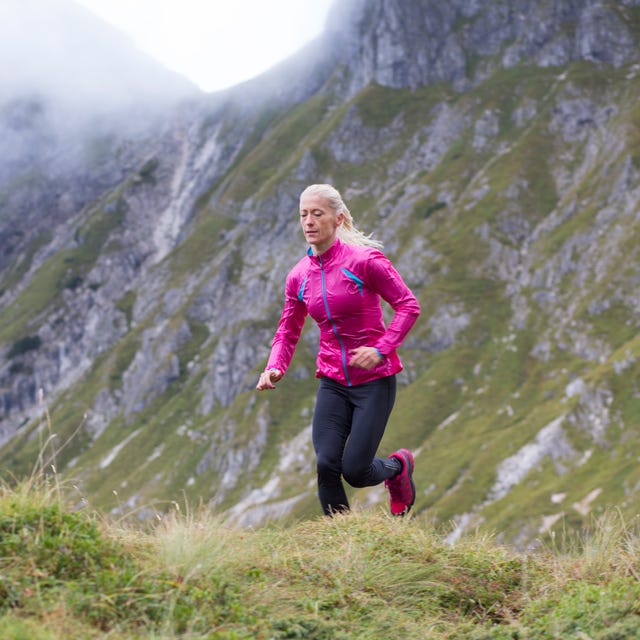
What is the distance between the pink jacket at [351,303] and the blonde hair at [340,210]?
259 millimetres

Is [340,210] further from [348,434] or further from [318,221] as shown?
[348,434]

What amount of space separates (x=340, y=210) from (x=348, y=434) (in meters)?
3.23

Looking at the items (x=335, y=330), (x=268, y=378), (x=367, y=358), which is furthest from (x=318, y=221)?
(x=268, y=378)

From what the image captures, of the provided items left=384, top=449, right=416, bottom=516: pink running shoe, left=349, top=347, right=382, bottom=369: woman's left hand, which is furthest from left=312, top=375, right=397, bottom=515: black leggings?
left=349, top=347, right=382, bottom=369: woman's left hand

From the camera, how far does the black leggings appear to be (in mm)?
9750

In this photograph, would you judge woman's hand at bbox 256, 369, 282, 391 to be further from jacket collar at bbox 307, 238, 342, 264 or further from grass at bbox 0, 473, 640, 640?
grass at bbox 0, 473, 640, 640

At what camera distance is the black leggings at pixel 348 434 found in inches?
384

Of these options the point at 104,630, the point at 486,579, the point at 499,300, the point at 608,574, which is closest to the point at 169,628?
the point at 104,630

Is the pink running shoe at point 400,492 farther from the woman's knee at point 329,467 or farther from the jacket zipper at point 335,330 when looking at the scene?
the jacket zipper at point 335,330

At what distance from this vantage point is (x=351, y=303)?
390 inches

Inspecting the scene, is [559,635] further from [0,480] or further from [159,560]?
[0,480]

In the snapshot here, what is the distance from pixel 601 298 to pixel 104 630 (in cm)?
16859

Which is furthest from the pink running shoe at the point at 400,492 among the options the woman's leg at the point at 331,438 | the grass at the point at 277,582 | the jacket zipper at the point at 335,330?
the grass at the point at 277,582

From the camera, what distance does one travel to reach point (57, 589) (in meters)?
5.55
